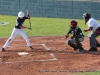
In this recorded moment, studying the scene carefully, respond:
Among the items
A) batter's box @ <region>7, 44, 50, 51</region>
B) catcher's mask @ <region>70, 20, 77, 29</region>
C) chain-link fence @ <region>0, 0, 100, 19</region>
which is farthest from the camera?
chain-link fence @ <region>0, 0, 100, 19</region>

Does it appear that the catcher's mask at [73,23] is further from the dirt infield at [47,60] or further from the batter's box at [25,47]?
the batter's box at [25,47]

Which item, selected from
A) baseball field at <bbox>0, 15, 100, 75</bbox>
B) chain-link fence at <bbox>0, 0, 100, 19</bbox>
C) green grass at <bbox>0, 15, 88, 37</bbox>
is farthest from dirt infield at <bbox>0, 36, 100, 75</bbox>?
chain-link fence at <bbox>0, 0, 100, 19</bbox>

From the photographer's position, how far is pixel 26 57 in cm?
1355

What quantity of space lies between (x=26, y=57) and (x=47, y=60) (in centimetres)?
96

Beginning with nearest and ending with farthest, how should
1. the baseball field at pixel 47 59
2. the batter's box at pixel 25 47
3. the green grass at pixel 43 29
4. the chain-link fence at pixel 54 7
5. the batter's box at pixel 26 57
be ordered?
the baseball field at pixel 47 59
the batter's box at pixel 26 57
the batter's box at pixel 25 47
the green grass at pixel 43 29
the chain-link fence at pixel 54 7

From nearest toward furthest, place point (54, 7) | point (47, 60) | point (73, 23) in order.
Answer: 1. point (47, 60)
2. point (73, 23)
3. point (54, 7)

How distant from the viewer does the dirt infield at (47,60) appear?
37.7ft

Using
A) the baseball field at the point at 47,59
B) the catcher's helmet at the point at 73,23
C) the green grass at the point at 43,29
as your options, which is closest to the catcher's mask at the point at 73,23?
the catcher's helmet at the point at 73,23

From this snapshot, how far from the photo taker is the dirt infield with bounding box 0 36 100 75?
1150cm

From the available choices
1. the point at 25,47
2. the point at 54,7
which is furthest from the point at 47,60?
the point at 54,7

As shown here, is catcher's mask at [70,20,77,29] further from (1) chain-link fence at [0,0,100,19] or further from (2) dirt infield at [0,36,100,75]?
(1) chain-link fence at [0,0,100,19]

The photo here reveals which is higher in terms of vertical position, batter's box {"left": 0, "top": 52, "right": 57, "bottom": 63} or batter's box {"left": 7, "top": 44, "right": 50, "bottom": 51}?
batter's box {"left": 0, "top": 52, "right": 57, "bottom": 63}

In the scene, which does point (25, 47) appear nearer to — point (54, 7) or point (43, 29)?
point (43, 29)

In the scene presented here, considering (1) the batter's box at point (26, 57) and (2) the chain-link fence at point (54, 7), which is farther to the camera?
(2) the chain-link fence at point (54, 7)
